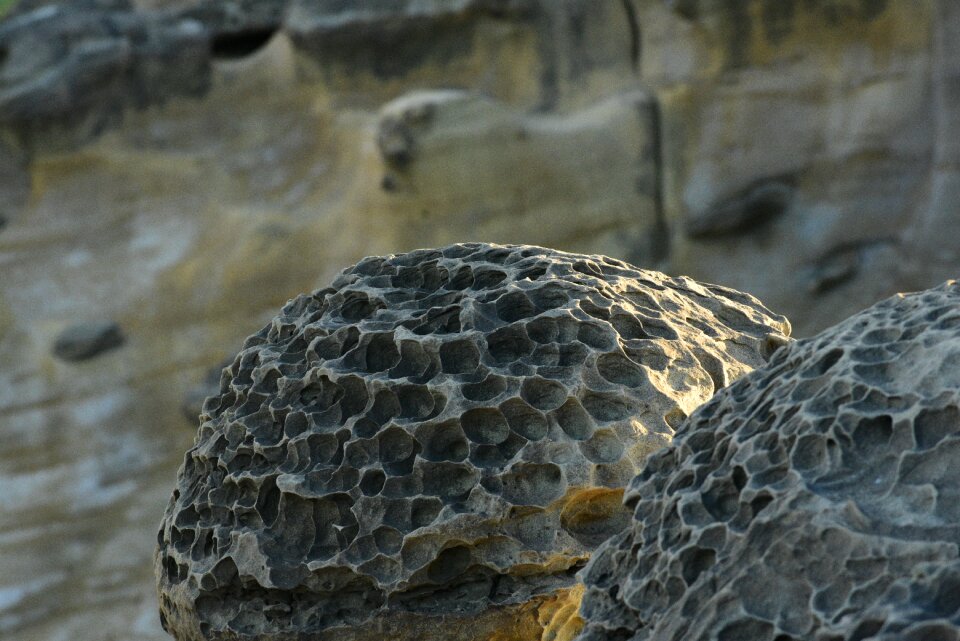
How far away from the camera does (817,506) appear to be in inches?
39.9

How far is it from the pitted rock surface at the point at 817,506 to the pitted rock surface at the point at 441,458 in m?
0.25

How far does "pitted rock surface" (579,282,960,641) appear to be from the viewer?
96 centimetres

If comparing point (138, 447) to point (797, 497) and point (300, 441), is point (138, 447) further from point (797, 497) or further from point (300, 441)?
point (797, 497)

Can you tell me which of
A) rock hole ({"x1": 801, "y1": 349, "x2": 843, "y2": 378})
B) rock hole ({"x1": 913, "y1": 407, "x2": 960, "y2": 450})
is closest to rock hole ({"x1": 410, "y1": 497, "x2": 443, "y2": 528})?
rock hole ({"x1": 801, "y1": 349, "x2": 843, "y2": 378})

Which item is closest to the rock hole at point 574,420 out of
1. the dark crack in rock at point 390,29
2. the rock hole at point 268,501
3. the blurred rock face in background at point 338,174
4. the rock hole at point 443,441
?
the rock hole at point 443,441

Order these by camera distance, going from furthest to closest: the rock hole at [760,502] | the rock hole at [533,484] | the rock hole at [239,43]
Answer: the rock hole at [239,43]
the rock hole at [533,484]
the rock hole at [760,502]

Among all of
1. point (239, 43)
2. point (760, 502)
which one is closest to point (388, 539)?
point (760, 502)

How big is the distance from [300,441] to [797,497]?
68cm

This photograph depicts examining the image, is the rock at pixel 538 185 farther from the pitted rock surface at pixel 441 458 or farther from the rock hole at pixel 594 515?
the rock hole at pixel 594 515

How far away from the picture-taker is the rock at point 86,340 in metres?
6.34

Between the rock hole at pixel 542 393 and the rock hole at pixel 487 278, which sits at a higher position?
the rock hole at pixel 487 278

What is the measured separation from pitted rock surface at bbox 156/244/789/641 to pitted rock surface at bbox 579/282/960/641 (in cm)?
25

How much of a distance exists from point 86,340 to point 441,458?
517 cm

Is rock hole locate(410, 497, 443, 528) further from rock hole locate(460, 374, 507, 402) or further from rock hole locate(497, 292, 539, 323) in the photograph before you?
rock hole locate(497, 292, 539, 323)
